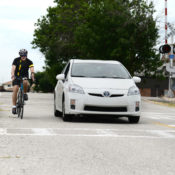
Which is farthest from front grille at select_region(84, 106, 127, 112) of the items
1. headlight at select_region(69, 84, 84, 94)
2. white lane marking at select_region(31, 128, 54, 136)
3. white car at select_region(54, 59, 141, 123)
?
white lane marking at select_region(31, 128, 54, 136)

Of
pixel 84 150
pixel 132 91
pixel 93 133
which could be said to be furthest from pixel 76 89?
pixel 84 150

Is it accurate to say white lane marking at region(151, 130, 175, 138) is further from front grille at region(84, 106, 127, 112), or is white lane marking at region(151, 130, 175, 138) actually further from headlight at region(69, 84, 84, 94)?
headlight at region(69, 84, 84, 94)

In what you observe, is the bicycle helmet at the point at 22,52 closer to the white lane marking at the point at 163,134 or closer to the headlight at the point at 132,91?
the headlight at the point at 132,91

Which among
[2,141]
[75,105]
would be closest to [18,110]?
[75,105]

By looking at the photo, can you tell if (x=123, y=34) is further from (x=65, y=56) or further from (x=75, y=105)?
(x=75, y=105)

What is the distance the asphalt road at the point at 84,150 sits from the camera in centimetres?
610

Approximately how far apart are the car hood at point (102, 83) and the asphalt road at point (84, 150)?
1578 millimetres

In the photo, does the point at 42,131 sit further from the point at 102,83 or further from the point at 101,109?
the point at 102,83

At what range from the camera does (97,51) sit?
4025 cm

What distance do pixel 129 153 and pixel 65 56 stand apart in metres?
44.0

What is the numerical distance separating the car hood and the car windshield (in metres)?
0.45

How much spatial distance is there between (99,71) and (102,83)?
3.57 feet

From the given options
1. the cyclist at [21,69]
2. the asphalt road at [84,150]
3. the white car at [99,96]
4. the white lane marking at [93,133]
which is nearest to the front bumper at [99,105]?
the white car at [99,96]

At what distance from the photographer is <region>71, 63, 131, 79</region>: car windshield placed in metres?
13.7
